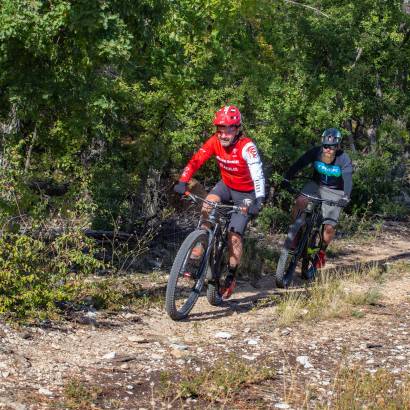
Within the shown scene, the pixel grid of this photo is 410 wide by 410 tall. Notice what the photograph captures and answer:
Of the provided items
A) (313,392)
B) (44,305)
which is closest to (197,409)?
(313,392)

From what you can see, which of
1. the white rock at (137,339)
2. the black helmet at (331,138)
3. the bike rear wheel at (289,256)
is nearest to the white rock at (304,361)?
the white rock at (137,339)

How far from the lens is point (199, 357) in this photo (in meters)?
7.21

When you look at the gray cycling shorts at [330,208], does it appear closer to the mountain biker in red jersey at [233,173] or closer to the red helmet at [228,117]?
the mountain biker in red jersey at [233,173]

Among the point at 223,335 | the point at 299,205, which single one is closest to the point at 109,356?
the point at 223,335

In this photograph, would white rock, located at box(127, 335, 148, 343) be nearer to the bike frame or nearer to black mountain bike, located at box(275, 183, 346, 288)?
the bike frame

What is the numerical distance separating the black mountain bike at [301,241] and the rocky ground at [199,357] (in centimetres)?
92

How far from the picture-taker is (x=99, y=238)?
37.9 feet

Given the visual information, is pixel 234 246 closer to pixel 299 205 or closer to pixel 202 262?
pixel 202 262

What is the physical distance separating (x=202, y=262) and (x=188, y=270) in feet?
0.63

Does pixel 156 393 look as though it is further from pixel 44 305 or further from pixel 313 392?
pixel 44 305

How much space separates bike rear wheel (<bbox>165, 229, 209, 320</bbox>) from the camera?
821 centimetres

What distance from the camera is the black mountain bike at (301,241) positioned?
34.8 feet

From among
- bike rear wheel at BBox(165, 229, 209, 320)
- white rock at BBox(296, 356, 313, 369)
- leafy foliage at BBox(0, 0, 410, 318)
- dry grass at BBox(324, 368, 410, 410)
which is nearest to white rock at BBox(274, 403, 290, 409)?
dry grass at BBox(324, 368, 410, 410)

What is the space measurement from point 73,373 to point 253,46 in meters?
11.0
